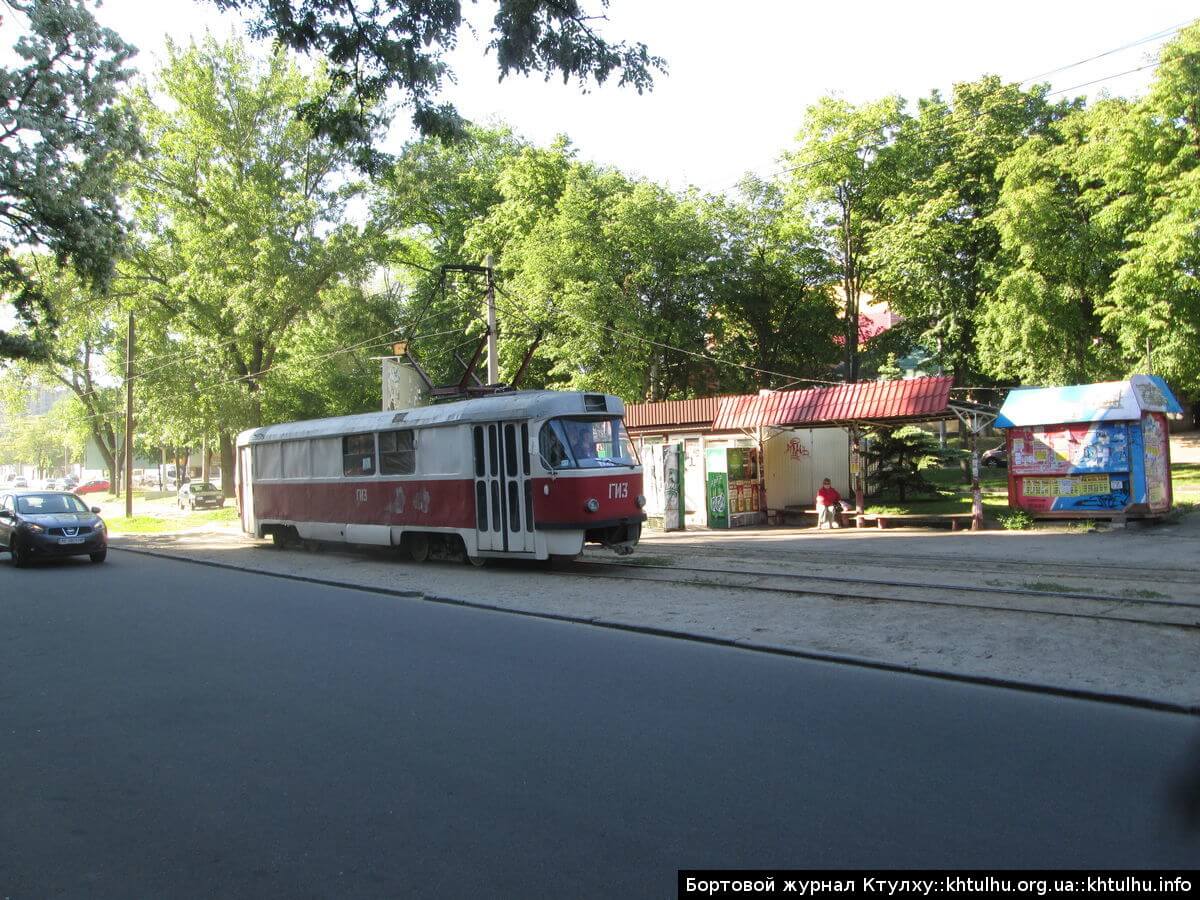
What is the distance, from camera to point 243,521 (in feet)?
76.8

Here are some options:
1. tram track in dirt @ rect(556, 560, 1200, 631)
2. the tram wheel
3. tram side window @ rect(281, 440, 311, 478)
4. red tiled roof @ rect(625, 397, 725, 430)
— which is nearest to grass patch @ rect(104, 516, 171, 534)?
tram side window @ rect(281, 440, 311, 478)

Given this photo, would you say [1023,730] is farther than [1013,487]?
No

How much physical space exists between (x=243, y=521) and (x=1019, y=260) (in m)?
25.8

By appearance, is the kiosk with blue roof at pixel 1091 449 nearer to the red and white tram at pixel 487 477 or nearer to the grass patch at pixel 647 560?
the grass patch at pixel 647 560

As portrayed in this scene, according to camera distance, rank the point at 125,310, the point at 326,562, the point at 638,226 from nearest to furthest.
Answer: the point at 326,562 < the point at 638,226 < the point at 125,310

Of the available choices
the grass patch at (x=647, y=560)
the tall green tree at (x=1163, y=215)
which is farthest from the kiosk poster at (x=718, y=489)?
the tall green tree at (x=1163, y=215)

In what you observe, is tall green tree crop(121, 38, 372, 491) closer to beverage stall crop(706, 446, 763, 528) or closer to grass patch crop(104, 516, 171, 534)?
grass patch crop(104, 516, 171, 534)

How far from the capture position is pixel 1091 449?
61.5 ft

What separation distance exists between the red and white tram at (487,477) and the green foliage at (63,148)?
19.7 feet

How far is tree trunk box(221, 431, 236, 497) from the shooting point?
131 ft

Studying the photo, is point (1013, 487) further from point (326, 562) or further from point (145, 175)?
point (145, 175)

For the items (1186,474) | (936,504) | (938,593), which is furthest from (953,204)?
(938,593)

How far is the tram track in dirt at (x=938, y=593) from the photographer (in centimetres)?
918

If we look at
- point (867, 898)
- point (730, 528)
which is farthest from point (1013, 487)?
point (867, 898)
